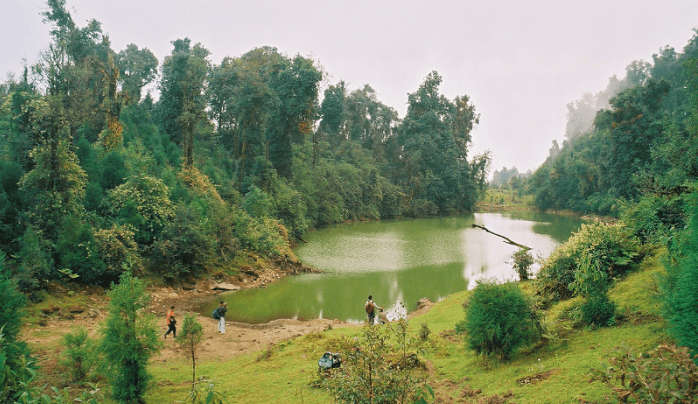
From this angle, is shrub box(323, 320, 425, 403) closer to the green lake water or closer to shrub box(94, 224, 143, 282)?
the green lake water

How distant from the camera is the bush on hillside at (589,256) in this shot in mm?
9633

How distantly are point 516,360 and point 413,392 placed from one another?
162 inches

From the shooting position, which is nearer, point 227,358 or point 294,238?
point 227,358

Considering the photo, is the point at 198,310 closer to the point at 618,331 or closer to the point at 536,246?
the point at 618,331

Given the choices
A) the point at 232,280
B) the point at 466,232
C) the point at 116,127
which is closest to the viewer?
the point at 232,280

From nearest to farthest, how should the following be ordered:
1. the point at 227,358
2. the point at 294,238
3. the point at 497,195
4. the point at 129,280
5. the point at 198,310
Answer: the point at 129,280 → the point at 227,358 → the point at 198,310 → the point at 294,238 → the point at 497,195

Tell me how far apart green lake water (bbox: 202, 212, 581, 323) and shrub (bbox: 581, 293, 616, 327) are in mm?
1627

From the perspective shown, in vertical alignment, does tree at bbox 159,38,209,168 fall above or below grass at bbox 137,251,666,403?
above

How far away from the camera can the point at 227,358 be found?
10.8 metres

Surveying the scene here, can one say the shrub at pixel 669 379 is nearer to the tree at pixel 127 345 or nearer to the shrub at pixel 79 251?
the tree at pixel 127 345

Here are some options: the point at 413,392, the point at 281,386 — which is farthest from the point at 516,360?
the point at 281,386

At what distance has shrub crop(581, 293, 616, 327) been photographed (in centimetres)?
742

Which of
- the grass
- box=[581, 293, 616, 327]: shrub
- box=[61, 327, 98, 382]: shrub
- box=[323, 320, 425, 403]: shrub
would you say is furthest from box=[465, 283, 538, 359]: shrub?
box=[61, 327, 98, 382]: shrub

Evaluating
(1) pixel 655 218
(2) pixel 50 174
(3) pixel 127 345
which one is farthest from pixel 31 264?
(1) pixel 655 218
